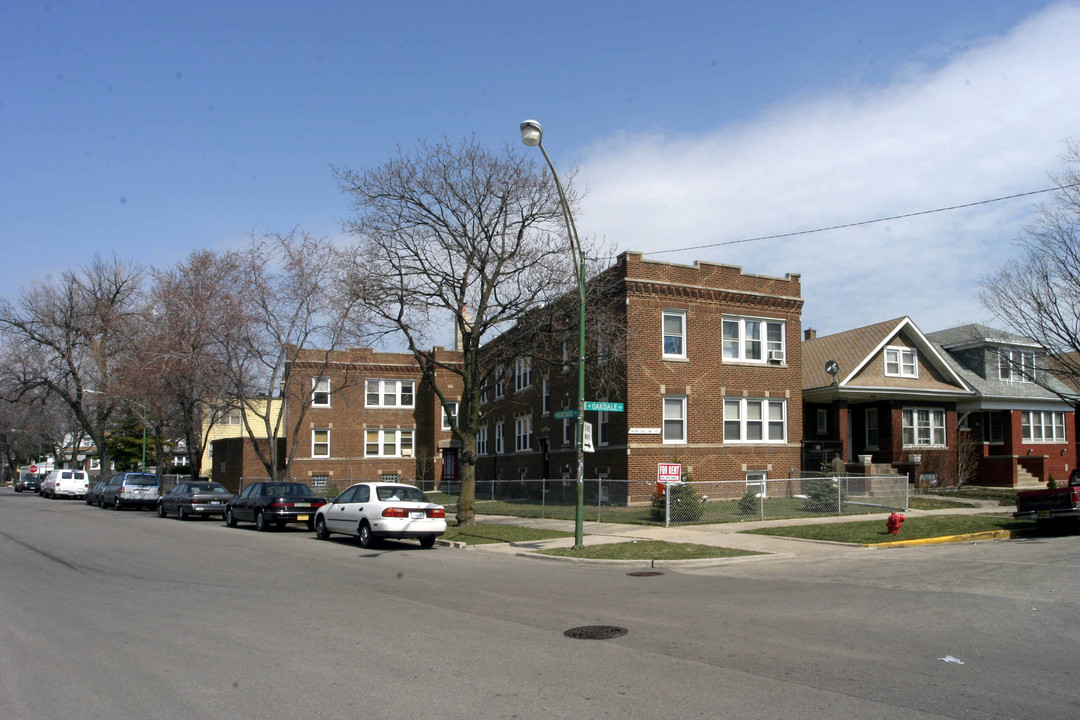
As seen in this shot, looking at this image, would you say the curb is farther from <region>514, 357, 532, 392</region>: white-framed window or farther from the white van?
the white van

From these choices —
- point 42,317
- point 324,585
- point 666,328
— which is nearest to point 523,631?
point 324,585

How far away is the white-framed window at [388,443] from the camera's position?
49.3 metres

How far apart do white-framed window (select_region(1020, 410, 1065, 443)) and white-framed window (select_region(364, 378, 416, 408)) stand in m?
32.2

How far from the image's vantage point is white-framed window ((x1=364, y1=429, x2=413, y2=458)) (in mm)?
49344

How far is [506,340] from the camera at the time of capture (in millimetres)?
23922

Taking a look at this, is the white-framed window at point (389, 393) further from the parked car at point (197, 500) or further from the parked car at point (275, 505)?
the parked car at point (275, 505)

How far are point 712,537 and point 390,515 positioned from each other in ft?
23.9

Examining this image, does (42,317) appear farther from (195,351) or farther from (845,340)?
(845,340)

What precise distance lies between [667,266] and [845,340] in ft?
39.9

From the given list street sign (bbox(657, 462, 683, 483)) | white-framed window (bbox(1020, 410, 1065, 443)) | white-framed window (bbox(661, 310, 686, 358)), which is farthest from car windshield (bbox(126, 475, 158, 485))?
white-framed window (bbox(1020, 410, 1065, 443))

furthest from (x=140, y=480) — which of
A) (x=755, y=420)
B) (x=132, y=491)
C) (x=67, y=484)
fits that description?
(x=755, y=420)

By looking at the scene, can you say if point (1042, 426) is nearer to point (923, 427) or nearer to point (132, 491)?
point (923, 427)

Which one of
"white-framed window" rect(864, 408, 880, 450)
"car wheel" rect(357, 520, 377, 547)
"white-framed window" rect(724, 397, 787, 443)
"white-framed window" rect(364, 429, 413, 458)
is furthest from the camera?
"white-framed window" rect(364, 429, 413, 458)

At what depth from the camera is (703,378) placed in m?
29.8
